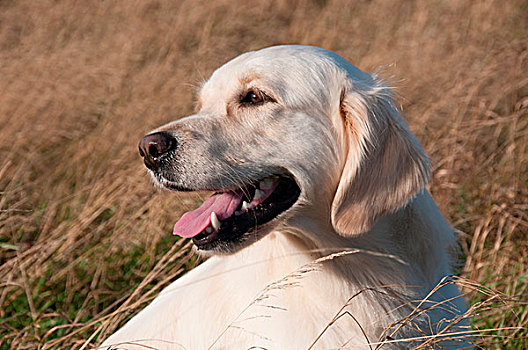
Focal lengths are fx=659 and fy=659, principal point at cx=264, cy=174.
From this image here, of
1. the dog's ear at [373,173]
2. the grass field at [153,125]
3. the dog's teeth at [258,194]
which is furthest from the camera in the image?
the grass field at [153,125]

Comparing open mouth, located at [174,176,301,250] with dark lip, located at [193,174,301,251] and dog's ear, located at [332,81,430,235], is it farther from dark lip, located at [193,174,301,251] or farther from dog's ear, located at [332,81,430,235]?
dog's ear, located at [332,81,430,235]

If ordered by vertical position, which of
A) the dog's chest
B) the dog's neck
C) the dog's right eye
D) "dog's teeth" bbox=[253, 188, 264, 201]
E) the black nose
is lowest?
the dog's chest

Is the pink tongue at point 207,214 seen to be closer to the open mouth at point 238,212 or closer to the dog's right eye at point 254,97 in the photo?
the open mouth at point 238,212

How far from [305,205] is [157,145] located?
22.7 inches

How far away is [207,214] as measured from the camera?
2.43 metres

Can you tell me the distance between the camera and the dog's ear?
2311 mm

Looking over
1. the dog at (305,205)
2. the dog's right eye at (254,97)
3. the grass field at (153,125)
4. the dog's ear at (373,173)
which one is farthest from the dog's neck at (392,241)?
the dog's right eye at (254,97)

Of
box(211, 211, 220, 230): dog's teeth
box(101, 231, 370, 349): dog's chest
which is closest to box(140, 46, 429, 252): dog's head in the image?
box(211, 211, 220, 230): dog's teeth

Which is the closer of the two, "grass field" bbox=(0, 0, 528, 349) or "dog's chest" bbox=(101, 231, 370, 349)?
"dog's chest" bbox=(101, 231, 370, 349)

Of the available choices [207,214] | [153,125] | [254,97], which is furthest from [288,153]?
[153,125]

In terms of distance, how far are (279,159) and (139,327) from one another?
0.98 meters

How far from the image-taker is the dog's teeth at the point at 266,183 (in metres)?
2.44

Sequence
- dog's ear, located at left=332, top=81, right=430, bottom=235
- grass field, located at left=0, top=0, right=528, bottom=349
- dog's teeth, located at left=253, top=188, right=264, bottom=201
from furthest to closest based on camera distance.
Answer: grass field, located at left=0, top=0, right=528, bottom=349 → dog's teeth, located at left=253, top=188, right=264, bottom=201 → dog's ear, located at left=332, top=81, right=430, bottom=235

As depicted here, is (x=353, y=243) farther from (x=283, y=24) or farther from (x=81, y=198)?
(x=283, y=24)
